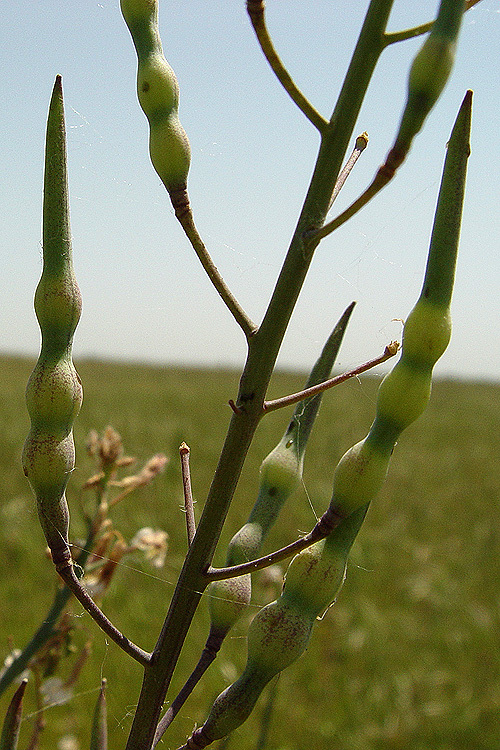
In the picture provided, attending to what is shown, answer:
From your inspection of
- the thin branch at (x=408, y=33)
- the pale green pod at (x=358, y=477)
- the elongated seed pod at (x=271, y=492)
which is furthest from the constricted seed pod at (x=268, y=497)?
the thin branch at (x=408, y=33)

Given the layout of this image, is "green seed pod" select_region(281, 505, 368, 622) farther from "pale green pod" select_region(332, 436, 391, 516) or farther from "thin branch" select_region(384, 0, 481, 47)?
"thin branch" select_region(384, 0, 481, 47)

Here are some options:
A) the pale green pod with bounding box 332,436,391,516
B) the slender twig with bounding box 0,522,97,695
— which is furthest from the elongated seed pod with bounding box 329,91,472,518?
the slender twig with bounding box 0,522,97,695

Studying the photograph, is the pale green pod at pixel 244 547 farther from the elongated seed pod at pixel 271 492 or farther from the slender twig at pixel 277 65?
the slender twig at pixel 277 65

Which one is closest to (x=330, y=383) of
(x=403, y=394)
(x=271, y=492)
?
(x=403, y=394)

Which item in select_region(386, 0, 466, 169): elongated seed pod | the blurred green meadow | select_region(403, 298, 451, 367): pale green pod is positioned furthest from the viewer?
the blurred green meadow

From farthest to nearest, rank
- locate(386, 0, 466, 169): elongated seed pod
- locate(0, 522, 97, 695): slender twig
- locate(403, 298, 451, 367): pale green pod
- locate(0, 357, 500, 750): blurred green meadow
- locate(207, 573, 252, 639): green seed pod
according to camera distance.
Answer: locate(0, 357, 500, 750): blurred green meadow → locate(0, 522, 97, 695): slender twig → locate(207, 573, 252, 639): green seed pod → locate(403, 298, 451, 367): pale green pod → locate(386, 0, 466, 169): elongated seed pod

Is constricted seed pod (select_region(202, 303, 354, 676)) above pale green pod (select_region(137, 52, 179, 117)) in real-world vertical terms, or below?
below

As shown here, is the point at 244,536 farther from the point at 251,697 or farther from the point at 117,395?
the point at 117,395
